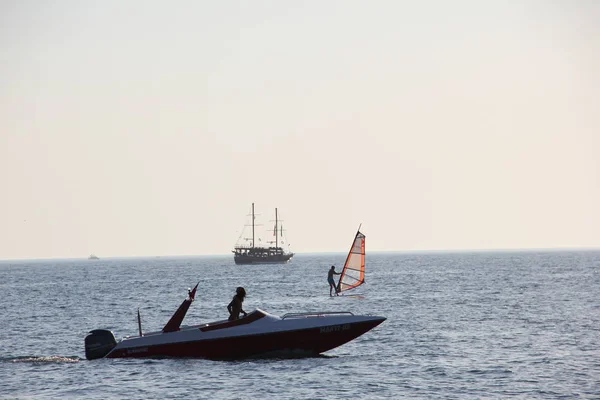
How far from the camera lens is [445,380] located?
1217 inches

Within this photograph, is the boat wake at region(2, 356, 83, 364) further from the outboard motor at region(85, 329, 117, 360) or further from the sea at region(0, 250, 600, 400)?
the outboard motor at region(85, 329, 117, 360)

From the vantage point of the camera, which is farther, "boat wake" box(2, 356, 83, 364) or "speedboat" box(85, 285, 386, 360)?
"boat wake" box(2, 356, 83, 364)

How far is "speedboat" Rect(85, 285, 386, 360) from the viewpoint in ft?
112

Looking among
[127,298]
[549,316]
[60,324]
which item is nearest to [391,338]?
[549,316]

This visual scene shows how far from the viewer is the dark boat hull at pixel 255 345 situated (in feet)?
113

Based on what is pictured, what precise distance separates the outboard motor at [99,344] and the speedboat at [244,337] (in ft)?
0.13

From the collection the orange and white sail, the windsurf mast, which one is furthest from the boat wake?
the orange and white sail

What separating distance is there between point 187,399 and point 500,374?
11.2 metres

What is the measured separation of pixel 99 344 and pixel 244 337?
19.0 ft

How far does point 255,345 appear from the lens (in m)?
34.4

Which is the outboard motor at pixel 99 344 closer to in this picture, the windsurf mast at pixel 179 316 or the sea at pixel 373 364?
the sea at pixel 373 364

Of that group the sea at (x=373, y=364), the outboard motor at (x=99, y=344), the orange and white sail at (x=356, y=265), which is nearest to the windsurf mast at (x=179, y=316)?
the sea at (x=373, y=364)

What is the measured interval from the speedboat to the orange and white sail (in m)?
26.7

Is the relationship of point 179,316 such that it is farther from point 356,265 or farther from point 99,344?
point 356,265
